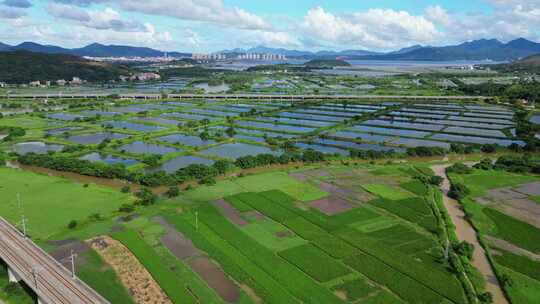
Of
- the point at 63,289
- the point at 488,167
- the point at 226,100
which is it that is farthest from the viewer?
the point at 226,100

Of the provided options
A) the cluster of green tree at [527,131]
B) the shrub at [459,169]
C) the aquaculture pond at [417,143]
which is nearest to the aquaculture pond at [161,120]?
the aquaculture pond at [417,143]

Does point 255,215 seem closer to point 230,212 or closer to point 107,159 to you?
point 230,212

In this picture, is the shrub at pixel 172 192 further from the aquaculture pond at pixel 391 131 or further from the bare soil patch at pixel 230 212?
the aquaculture pond at pixel 391 131

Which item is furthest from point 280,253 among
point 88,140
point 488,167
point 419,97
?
point 419,97

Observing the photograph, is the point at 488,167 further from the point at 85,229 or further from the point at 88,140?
the point at 88,140

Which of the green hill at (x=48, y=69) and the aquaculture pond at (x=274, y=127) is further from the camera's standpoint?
the green hill at (x=48, y=69)
